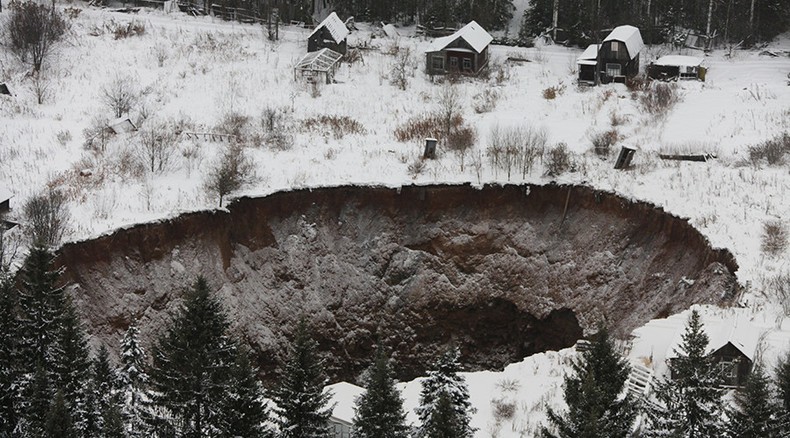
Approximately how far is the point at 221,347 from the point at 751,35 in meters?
41.5

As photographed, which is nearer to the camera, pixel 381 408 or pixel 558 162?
pixel 381 408

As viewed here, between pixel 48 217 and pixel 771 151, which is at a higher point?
pixel 771 151

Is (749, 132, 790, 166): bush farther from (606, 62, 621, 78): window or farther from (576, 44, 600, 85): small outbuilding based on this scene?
(576, 44, 600, 85): small outbuilding

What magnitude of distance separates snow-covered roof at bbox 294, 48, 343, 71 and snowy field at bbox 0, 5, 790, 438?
0.90 metres

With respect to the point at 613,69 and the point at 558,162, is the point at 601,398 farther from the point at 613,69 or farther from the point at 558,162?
the point at 613,69

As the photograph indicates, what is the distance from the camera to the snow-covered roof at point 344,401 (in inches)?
855

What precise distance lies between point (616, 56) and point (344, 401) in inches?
1182

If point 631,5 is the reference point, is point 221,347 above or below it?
below

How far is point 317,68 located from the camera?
4541cm

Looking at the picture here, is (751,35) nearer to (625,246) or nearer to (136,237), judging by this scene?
(625,246)

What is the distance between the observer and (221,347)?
72.2ft

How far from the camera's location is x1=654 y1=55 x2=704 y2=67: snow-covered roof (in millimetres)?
46281

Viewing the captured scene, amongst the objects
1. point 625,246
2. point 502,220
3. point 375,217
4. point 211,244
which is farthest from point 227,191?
point 625,246

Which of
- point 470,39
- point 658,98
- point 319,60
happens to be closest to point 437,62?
point 470,39
